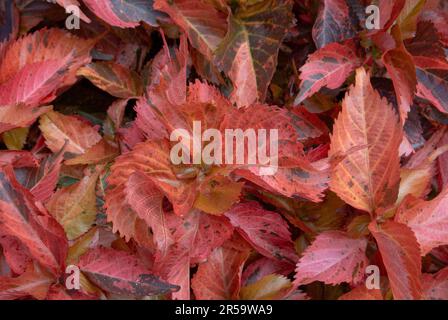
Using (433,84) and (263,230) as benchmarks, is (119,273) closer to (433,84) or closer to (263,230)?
(263,230)

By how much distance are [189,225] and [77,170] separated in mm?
140

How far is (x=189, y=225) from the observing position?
19.7 inches

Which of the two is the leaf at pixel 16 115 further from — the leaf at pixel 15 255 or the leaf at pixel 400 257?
the leaf at pixel 400 257

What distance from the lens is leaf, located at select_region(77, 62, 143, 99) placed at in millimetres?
588

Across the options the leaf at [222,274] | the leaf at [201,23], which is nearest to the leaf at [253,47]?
the leaf at [201,23]

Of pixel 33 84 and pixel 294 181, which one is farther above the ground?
pixel 33 84

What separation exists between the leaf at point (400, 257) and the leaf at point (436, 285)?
62mm

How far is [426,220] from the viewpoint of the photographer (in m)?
0.52

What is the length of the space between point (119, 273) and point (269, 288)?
130mm

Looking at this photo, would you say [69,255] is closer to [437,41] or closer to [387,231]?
[387,231]

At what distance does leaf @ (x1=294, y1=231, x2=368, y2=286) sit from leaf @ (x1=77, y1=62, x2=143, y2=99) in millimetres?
234

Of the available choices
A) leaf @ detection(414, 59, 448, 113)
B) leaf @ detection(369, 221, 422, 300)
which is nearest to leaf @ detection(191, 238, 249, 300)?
leaf @ detection(369, 221, 422, 300)

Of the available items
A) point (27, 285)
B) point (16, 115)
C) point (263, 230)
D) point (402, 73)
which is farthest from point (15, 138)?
point (402, 73)

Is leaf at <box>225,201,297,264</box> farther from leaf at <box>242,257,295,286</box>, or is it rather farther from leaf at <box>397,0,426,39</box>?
leaf at <box>397,0,426,39</box>
